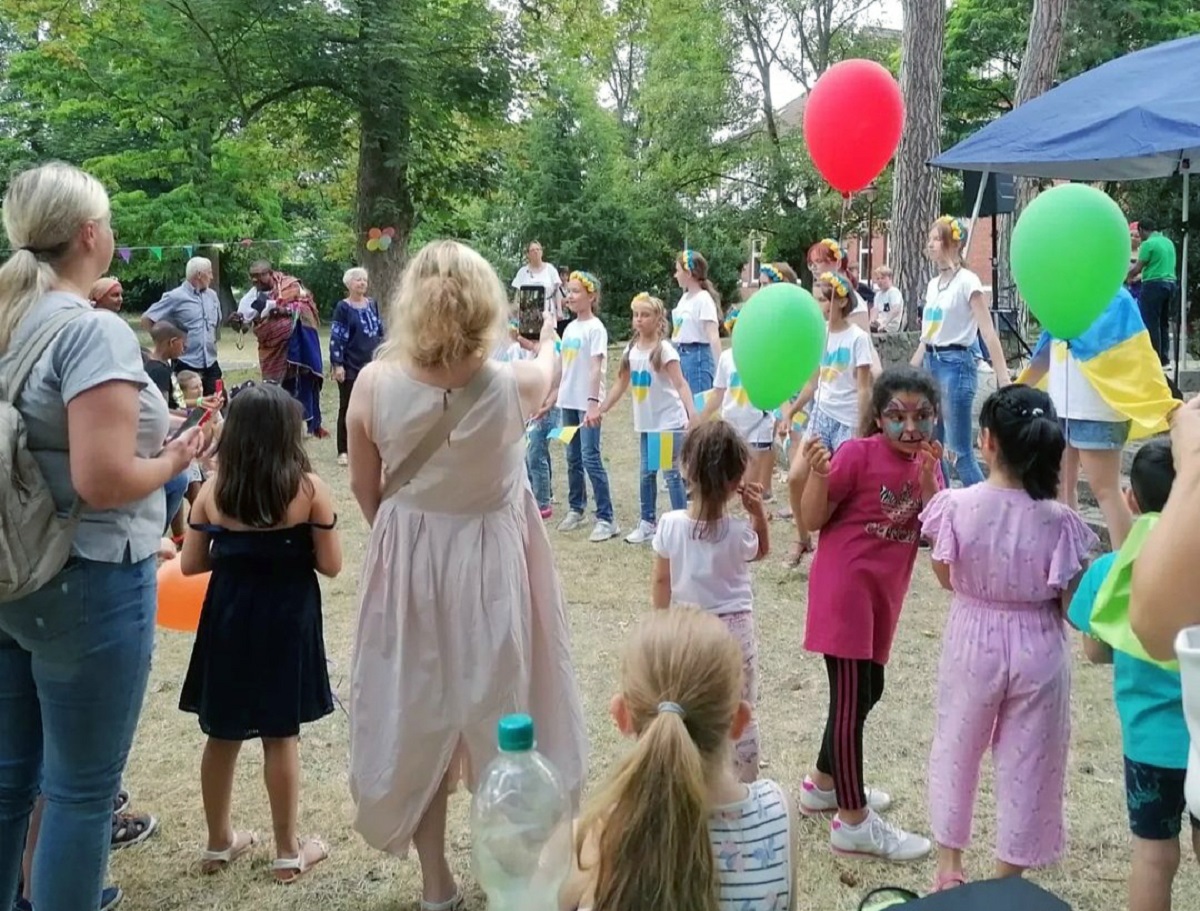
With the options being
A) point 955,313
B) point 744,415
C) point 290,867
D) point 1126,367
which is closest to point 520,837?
point 290,867

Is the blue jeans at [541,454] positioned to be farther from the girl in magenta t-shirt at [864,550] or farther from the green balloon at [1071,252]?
the girl in magenta t-shirt at [864,550]

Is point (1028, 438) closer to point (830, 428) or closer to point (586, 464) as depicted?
point (830, 428)

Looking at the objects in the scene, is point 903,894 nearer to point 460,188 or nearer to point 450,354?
point 450,354

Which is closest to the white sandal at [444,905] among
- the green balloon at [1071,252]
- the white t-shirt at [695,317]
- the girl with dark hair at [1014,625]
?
the girl with dark hair at [1014,625]

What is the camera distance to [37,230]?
6.87 ft

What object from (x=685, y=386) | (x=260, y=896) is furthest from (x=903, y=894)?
(x=685, y=386)

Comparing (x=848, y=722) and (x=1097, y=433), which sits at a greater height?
(x=1097, y=433)

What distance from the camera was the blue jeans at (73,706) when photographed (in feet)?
6.77

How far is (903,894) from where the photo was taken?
1977 millimetres

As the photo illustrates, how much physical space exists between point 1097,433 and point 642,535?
111 inches

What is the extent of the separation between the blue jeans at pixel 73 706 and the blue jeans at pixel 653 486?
440 centimetres

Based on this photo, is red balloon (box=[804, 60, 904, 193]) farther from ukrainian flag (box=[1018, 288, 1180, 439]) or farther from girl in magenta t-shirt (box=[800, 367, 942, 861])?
girl in magenta t-shirt (box=[800, 367, 942, 861])

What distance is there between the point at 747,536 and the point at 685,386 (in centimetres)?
318

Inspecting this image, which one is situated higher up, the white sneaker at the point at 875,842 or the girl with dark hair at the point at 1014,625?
the girl with dark hair at the point at 1014,625
